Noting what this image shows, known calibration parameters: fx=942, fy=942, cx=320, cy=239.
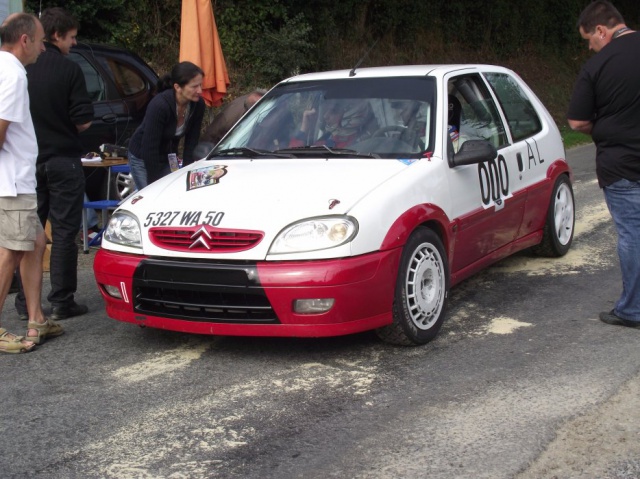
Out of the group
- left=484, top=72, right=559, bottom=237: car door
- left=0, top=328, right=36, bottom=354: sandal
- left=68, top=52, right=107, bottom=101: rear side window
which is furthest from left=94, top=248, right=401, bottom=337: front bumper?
left=68, top=52, right=107, bottom=101: rear side window

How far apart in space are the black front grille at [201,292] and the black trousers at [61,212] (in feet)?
4.22

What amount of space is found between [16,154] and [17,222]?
40 cm

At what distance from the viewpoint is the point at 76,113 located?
20.2 feet

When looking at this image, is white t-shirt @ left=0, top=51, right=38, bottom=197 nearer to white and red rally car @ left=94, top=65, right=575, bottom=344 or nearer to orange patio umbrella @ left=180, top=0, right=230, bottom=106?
white and red rally car @ left=94, top=65, right=575, bottom=344

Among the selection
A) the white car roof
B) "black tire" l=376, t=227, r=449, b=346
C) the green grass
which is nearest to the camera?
"black tire" l=376, t=227, r=449, b=346

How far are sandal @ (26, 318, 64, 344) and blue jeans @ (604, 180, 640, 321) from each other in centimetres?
350

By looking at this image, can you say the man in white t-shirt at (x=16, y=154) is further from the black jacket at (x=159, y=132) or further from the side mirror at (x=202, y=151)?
the black jacket at (x=159, y=132)

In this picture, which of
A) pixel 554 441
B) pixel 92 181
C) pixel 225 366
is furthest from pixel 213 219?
pixel 92 181

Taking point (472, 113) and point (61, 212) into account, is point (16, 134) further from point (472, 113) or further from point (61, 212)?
point (472, 113)

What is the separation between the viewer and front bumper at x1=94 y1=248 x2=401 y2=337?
16.0ft

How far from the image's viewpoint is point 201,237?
16.7 feet

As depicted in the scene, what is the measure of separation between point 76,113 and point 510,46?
64.0 ft

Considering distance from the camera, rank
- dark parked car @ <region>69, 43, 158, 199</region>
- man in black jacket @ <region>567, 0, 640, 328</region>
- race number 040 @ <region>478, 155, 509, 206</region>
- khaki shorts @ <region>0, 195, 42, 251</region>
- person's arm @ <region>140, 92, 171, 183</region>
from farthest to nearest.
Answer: dark parked car @ <region>69, 43, 158, 199</region>, person's arm @ <region>140, 92, 171, 183</region>, race number 040 @ <region>478, 155, 509, 206</region>, khaki shorts @ <region>0, 195, 42, 251</region>, man in black jacket @ <region>567, 0, 640, 328</region>

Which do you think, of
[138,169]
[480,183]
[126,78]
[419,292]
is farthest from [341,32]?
[419,292]
